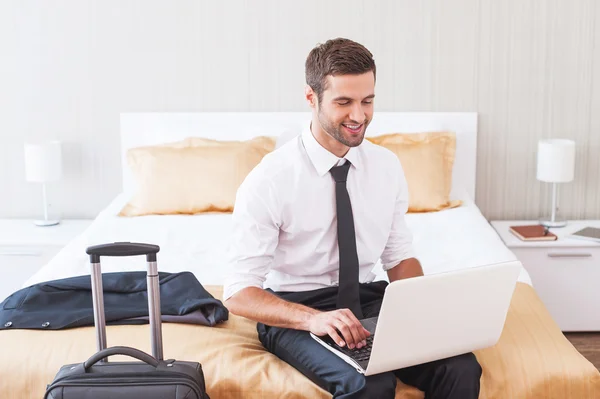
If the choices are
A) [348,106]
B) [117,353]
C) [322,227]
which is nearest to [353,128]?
[348,106]

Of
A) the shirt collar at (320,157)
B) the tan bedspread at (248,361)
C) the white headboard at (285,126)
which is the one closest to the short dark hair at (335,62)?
the shirt collar at (320,157)

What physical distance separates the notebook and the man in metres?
1.39

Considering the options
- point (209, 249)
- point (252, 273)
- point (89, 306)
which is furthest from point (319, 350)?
point (209, 249)

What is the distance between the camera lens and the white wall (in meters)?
3.67

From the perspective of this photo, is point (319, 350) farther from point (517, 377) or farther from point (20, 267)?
point (20, 267)

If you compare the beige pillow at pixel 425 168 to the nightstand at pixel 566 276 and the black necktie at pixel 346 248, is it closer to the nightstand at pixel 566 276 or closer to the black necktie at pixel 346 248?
the nightstand at pixel 566 276

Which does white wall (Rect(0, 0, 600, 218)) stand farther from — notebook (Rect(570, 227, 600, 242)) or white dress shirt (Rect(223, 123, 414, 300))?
white dress shirt (Rect(223, 123, 414, 300))

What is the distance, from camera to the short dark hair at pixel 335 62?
2.07 meters

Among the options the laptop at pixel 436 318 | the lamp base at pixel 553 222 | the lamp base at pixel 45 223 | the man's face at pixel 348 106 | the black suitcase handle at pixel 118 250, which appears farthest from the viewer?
the lamp base at pixel 45 223

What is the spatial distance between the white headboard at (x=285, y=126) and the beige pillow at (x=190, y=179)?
0.22 metres

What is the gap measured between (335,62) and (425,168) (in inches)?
57.0

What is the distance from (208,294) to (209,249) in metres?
0.63

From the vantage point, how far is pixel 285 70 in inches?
147

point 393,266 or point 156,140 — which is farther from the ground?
point 156,140
